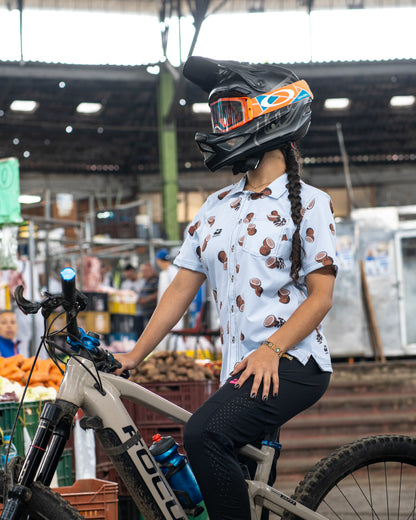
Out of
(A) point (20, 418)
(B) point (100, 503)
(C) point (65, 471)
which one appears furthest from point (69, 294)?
(C) point (65, 471)

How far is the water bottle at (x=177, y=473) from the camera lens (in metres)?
2.19

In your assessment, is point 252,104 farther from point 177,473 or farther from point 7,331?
point 7,331

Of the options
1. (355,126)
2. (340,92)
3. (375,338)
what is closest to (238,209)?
(375,338)

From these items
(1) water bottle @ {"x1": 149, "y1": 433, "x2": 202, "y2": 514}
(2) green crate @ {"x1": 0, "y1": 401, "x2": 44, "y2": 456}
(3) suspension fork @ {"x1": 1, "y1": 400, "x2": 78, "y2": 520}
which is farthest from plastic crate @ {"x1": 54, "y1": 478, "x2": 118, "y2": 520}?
(3) suspension fork @ {"x1": 1, "y1": 400, "x2": 78, "y2": 520}

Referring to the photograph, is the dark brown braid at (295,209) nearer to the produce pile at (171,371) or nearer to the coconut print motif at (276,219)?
the coconut print motif at (276,219)

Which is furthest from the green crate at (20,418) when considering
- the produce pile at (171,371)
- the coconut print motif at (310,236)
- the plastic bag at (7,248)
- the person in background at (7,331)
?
the plastic bag at (7,248)

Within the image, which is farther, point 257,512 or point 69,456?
point 69,456

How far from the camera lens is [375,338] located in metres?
11.3

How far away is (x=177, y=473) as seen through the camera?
86.9 inches

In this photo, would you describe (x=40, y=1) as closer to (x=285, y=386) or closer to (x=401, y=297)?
(x=401, y=297)

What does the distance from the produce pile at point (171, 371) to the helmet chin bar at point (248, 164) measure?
7.76 ft

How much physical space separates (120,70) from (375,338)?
29.6ft

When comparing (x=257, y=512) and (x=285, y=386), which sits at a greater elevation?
(x=285, y=386)

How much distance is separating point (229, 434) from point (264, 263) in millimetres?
458
